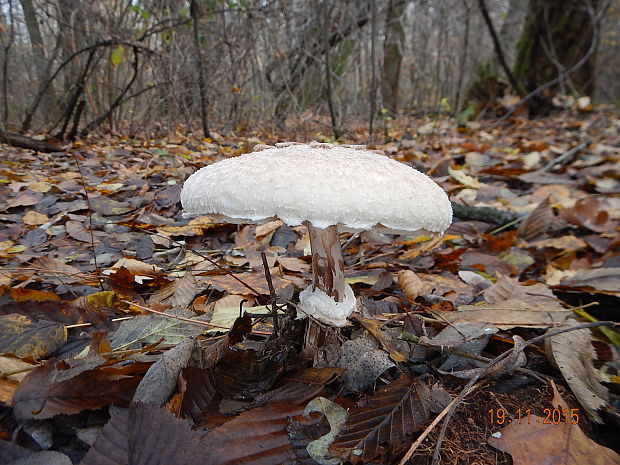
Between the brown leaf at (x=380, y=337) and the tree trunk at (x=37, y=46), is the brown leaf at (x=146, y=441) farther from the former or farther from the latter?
the tree trunk at (x=37, y=46)

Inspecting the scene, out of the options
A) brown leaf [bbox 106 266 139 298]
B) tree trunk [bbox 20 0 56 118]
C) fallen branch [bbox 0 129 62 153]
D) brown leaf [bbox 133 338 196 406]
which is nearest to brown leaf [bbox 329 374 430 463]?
brown leaf [bbox 133 338 196 406]

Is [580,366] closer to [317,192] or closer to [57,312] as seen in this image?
[317,192]

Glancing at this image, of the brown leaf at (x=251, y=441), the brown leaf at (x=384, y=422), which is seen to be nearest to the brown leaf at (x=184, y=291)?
the brown leaf at (x=251, y=441)

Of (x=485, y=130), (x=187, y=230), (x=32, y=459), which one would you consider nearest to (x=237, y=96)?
(x=485, y=130)


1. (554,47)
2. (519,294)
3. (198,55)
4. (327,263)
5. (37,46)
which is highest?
(37,46)

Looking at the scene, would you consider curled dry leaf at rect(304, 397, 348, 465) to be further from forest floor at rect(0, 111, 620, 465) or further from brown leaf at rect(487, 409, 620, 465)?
brown leaf at rect(487, 409, 620, 465)

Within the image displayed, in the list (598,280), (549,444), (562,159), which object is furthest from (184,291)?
(562,159)
